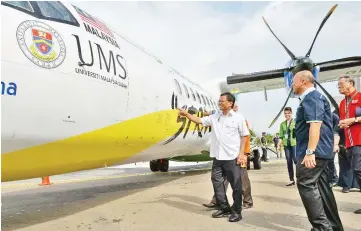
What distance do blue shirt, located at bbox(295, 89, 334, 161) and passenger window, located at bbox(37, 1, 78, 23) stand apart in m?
2.83

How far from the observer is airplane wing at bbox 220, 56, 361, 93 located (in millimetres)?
12414

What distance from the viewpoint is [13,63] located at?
10.1ft

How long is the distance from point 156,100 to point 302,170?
2917 millimetres

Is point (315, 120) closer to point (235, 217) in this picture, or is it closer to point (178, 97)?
point (235, 217)

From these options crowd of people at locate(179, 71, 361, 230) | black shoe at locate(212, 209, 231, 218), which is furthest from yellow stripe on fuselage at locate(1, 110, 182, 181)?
black shoe at locate(212, 209, 231, 218)

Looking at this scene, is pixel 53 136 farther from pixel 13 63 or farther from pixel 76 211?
pixel 76 211

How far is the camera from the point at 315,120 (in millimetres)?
3311

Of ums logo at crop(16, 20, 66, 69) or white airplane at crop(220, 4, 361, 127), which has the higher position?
white airplane at crop(220, 4, 361, 127)

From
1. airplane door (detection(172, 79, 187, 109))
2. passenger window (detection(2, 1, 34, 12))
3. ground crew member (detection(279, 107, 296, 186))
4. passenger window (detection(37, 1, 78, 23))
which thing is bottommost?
ground crew member (detection(279, 107, 296, 186))

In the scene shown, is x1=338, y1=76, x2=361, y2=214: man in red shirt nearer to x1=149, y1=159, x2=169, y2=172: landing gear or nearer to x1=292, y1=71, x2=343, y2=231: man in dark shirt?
x1=292, y1=71, x2=343, y2=231: man in dark shirt

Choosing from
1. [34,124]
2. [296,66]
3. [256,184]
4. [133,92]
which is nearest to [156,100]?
[133,92]

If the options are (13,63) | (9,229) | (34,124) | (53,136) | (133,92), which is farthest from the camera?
(133,92)

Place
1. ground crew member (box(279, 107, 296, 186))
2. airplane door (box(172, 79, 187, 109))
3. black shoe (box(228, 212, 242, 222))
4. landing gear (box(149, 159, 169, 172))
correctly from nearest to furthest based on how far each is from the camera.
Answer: black shoe (box(228, 212, 242, 222)), airplane door (box(172, 79, 187, 109)), ground crew member (box(279, 107, 296, 186)), landing gear (box(149, 159, 169, 172))

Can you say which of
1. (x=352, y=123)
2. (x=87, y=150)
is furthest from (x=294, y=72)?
(x=87, y=150)
